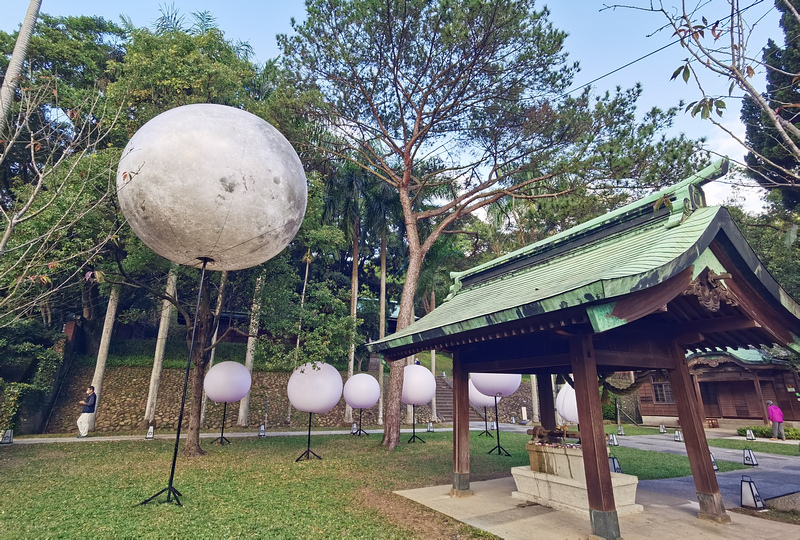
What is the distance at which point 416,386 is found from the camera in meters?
15.0

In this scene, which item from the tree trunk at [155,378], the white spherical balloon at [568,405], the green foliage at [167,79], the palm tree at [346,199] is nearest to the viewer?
the white spherical balloon at [568,405]

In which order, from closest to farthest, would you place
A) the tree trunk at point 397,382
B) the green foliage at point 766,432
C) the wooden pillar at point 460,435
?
the wooden pillar at point 460,435 → the tree trunk at point 397,382 → the green foliage at point 766,432

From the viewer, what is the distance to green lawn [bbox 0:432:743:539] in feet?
20.2

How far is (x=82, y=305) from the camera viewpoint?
66.9ft

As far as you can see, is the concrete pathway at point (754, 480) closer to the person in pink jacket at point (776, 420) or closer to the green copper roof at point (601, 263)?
the green copper roof at point (601, 263)

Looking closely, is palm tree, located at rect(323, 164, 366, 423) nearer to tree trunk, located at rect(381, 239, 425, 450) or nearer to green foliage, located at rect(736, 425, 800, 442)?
tree trunk, located at rect(381, 239, 425, 450)

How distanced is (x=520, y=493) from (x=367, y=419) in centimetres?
1834

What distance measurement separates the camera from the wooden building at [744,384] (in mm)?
21953

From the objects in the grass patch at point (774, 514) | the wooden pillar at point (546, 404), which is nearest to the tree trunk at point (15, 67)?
the wooden pillar at point (546, 404)

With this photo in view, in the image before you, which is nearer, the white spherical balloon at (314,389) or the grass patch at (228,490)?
the grass patch at (228,490)

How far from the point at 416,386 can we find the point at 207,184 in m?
11.5

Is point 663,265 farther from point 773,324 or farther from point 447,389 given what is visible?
point 447,389

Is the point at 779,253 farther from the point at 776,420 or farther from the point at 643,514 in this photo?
the point at 643,514

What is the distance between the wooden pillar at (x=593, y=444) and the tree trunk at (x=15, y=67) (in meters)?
8.16
